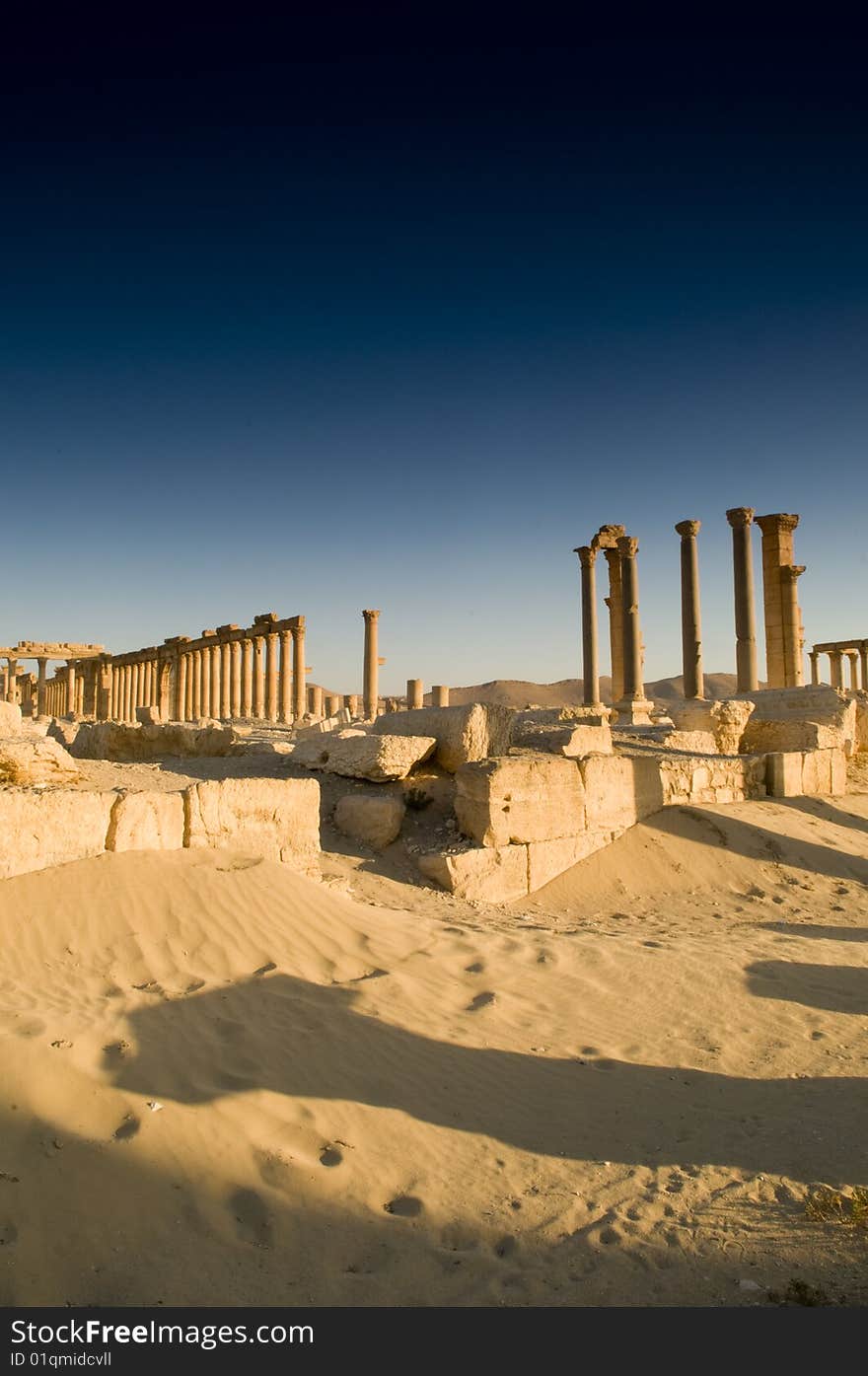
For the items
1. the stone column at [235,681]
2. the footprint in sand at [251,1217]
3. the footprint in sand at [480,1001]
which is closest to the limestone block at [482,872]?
the footprint in sand at [480,1001]

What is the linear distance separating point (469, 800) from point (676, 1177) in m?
5.84

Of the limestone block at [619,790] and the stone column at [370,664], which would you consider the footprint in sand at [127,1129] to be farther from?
the stone column at [370,664]

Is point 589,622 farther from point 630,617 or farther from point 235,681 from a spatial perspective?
point 235,681

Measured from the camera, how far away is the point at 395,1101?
13.5 feet

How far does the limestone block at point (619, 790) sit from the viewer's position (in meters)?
10.4

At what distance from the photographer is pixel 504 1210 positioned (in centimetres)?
336

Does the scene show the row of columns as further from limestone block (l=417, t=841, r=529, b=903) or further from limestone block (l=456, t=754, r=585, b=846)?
limestone block (l=417, t=841, r=529, b=903)

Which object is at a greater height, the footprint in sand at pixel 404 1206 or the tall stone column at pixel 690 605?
the tall stone column at pixel 690 605

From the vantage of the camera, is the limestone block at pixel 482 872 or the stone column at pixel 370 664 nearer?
the limestone block at pixel 482 872

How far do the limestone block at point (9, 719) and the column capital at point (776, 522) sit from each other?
22254mm

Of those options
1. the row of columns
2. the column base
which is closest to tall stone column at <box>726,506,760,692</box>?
the row of columns

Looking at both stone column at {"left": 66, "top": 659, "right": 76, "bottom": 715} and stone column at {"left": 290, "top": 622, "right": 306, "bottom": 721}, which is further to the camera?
stone column at {"left": 66, "top": 659, "right": 76, "bottom": 715}

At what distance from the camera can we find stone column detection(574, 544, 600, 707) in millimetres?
27312

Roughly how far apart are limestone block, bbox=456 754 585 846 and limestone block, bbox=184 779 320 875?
2238mm
